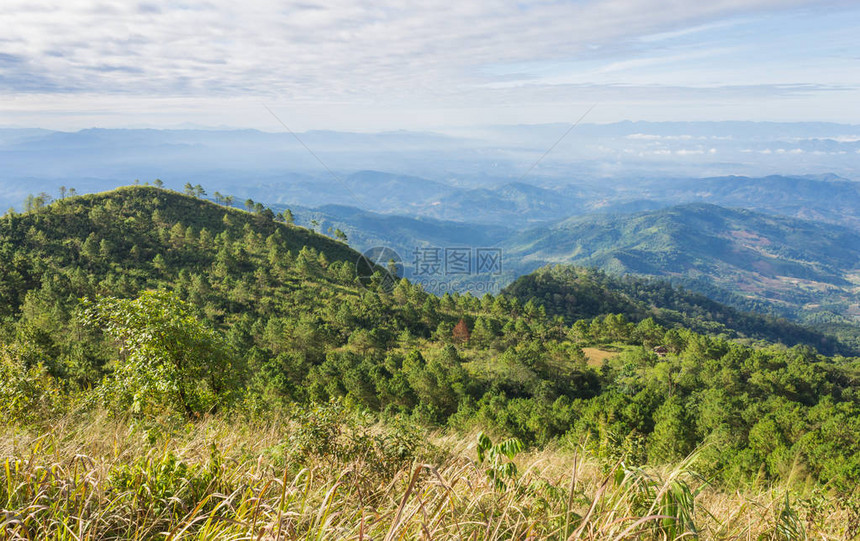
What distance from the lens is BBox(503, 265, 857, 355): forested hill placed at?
328 ft

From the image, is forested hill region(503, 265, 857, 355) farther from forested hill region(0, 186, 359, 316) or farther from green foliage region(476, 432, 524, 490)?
green foliage region(476, 432, 524, 490)

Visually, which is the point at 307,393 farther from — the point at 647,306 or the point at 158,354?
the point at 647,306

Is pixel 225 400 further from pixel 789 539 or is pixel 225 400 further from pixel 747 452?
pixel 747 452

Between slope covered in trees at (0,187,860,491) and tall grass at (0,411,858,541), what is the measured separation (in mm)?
1071

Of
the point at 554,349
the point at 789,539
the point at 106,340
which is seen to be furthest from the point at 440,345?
the point at 789,539

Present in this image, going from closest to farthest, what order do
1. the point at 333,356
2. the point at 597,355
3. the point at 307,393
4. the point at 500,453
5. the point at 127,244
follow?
the point at 500,453 → the point at 307,393 → the point at 333,356 → the point at 597,355 → the point at 127,244

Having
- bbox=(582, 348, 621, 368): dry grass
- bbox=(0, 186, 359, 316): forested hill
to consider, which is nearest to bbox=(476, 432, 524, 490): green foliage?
bbox=(582, 348, 621, 368): dry grass

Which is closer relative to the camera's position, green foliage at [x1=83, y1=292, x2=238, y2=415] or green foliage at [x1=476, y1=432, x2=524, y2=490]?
green foliage at [x1=476, y1=432, x2=524, y2=490]

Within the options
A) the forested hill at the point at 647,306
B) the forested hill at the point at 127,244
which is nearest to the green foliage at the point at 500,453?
the forested hill at the point at 127,244

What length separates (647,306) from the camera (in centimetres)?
12488

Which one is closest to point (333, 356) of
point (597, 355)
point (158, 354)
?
point (158, 354)

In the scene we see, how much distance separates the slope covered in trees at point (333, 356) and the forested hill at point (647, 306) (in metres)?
35.8

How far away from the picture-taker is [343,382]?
3131 centimetres

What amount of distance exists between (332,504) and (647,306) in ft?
457
